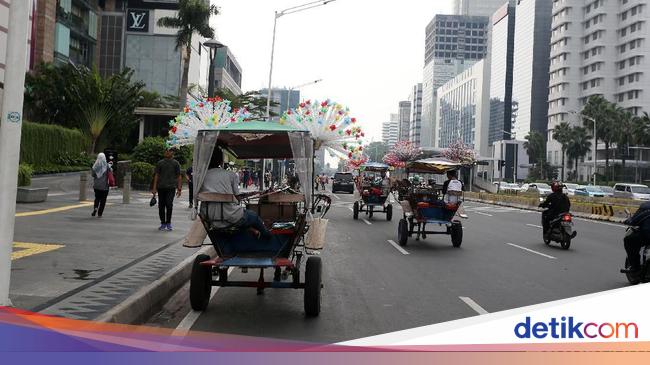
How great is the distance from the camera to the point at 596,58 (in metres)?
102

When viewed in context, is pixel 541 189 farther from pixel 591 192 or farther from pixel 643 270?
pixel 643 270

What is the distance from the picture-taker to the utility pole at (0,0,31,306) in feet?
19.4

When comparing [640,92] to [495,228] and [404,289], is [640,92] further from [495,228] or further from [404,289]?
[404,289]

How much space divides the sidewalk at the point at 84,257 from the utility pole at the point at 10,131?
660mm

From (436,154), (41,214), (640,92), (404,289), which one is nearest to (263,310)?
(404,289)

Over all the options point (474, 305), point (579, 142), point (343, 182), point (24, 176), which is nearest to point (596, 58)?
point (579, 142)

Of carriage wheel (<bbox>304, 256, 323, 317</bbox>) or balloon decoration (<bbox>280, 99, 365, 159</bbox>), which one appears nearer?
carriage wheel (<bbox>304, 256, 323, 317</bbox>)

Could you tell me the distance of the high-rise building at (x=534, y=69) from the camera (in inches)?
5192

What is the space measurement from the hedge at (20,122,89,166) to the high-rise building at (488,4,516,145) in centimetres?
13641

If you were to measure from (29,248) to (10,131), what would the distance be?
4990 millimetres

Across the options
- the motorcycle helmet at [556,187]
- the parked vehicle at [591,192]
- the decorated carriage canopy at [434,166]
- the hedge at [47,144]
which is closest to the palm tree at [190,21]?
the hedge at [47,144]

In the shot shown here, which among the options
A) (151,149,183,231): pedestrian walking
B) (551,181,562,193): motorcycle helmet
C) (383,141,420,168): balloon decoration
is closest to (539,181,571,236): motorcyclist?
(551,181,562,193): motorcycle helmet

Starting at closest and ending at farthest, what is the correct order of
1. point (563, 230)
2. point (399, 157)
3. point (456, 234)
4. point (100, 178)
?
point (456, 234) → point (563, 230) → point (100, 178) → point (399, 157)

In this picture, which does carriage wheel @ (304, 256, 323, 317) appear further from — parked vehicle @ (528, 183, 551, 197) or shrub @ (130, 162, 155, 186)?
parked vehicle @ (528, 183, 551, 197)
